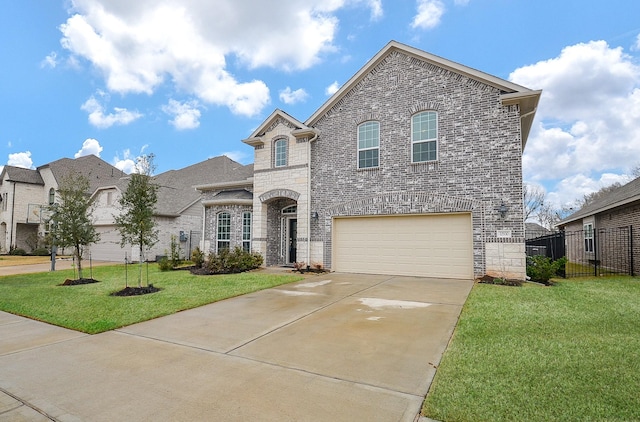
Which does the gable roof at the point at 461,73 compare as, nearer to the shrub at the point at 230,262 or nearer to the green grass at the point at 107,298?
the shrub at the point at 230,262

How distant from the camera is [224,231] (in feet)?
56.7

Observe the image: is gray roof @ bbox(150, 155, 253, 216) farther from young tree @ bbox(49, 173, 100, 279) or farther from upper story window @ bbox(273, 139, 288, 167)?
young tree @ bbox(49, 173, 100, 279)

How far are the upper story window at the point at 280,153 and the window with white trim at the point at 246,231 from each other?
3208 mm

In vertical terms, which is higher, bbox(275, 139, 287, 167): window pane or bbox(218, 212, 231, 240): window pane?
bbox(275, 139, 287, 167): window pane

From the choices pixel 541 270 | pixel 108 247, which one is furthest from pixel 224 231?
pixel 541 270

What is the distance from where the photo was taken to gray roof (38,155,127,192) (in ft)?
95.7

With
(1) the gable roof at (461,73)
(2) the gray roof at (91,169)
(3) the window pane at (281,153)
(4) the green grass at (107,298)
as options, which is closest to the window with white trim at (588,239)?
(1) the gable roof at (461,73)

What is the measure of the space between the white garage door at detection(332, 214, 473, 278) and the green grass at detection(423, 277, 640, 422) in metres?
4.60

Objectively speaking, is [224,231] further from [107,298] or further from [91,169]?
[91,169]

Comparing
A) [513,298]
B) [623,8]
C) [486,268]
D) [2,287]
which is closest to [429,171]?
[486,268]

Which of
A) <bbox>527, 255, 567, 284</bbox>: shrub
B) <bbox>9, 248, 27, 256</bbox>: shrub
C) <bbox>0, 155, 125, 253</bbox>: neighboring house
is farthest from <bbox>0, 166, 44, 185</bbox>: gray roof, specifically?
<bbox>527, 255, 567, 284</bbox>: shrub

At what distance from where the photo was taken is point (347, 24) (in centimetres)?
1362

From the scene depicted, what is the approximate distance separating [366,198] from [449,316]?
724cm

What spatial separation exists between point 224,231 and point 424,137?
10790mm
